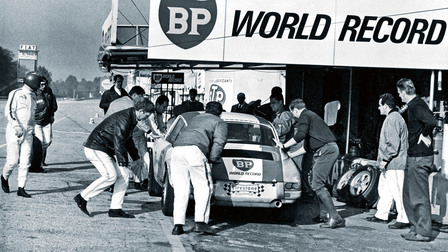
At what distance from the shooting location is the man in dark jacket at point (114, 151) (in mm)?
8758

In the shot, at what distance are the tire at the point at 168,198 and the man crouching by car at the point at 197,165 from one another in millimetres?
917

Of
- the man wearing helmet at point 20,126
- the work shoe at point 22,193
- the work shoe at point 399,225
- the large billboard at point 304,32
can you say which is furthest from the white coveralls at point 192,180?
the large billboard at point 304,32

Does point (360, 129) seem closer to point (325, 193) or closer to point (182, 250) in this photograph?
point (325, 193)

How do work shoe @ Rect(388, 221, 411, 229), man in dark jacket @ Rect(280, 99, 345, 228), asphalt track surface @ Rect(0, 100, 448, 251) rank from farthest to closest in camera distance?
work shoe @ Rect(388, 221, 411, 229), man in dark jacket @ Rect(280, 99, 345, 228), asphalt track surface @ Rect(0, 100, 448, 251)

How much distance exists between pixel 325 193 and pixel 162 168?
7.63ft

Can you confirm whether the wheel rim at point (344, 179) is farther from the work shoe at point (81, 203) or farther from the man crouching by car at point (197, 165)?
the work shoe at point (81, 203)

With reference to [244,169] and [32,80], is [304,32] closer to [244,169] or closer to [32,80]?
[244,169]

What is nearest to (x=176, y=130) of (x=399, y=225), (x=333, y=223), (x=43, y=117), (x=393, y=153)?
(x=333, y=223)

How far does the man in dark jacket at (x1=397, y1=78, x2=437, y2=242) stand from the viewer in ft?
28.0

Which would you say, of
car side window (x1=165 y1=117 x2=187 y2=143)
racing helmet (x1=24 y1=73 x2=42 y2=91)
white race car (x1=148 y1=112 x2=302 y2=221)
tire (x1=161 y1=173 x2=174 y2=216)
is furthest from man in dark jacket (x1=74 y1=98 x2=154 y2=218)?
racing helmet (x1=24 y1=73 x2=42 y2=91)

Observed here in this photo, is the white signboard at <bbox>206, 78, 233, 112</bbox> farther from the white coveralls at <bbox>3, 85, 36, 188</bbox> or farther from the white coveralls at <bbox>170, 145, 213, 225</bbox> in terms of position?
the white coveralls at <bbox>170, 145, 213, 225</bbox>

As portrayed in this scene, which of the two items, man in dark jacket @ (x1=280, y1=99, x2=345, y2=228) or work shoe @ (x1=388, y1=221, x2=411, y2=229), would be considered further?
work shoe @ (x1=388, y1=221, x2=411, y2=229)

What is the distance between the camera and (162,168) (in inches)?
387

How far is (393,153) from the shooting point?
8961mm
